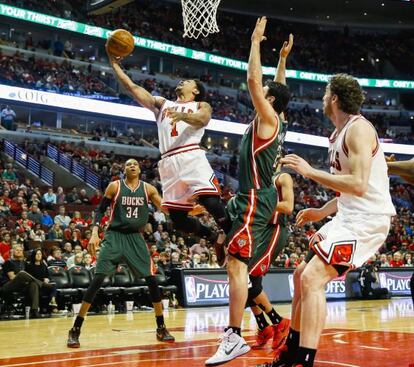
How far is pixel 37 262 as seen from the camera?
1152 cm

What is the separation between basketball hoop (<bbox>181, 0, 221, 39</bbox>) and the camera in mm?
9852

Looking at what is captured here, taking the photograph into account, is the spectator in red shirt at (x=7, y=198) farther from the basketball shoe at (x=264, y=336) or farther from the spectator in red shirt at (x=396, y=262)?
the basketball shoe at (x=264, y=336)

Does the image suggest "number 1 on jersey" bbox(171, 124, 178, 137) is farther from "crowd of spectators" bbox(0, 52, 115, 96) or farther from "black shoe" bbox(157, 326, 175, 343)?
"crowd of spectators" bbox(0, 52, 115, 96)

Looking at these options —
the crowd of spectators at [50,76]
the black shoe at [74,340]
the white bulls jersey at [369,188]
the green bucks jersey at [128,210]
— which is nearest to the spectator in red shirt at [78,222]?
the green bucks jersey at [128,210]

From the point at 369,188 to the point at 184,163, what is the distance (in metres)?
Answer: 2.21

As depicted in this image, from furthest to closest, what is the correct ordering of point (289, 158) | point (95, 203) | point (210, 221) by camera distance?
point (95, 203)
point (210, 221)
point (289, 158)

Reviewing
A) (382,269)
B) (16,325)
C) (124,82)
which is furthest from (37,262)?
(382,269)

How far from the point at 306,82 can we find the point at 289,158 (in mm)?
40998

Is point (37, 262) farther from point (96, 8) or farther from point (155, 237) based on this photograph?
point (155, 237)

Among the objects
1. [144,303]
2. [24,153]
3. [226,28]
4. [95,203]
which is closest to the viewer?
[144,303]

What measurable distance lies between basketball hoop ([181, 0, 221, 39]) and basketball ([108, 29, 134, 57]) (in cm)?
371

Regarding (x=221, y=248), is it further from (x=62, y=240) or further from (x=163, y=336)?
(x=62, y=240)

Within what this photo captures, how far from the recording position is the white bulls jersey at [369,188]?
14.3 feet

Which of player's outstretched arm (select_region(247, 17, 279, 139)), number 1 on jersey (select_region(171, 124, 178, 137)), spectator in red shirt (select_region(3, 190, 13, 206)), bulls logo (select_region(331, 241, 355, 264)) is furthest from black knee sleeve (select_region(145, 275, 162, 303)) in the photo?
spectator in red shirt (select_region(3, 190, 13, 206))
